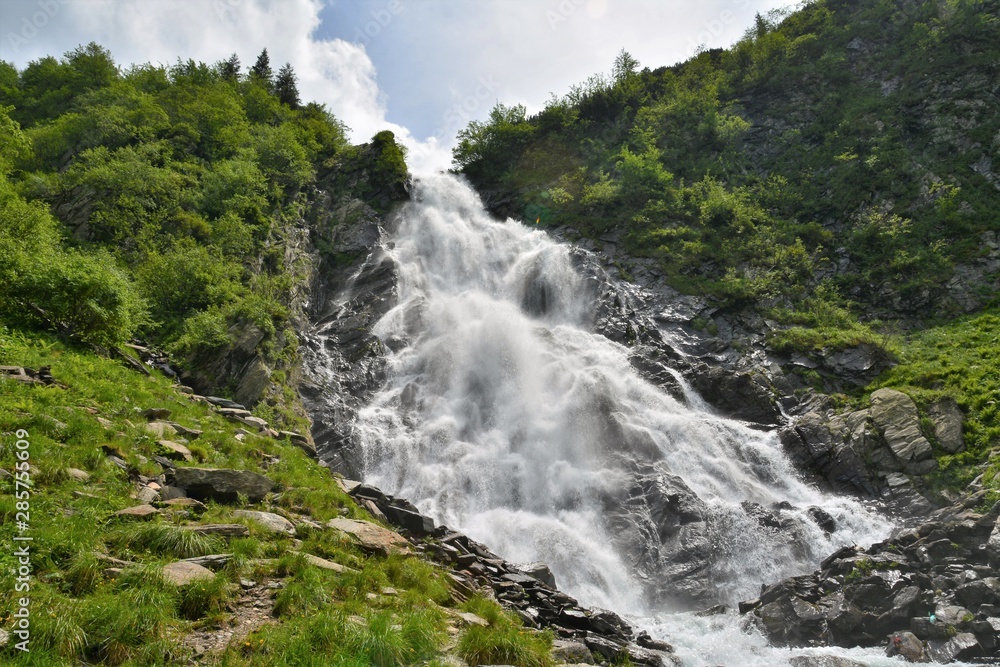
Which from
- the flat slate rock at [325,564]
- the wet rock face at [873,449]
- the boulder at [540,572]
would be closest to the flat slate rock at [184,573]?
the flat slate rock at [325,564]

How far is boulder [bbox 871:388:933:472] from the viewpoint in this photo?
61.2 feet

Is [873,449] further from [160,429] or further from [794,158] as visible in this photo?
[794,158]

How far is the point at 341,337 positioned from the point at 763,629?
20385mm

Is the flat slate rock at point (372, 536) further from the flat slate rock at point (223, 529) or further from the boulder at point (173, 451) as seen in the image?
the boulder at point (173, 451)

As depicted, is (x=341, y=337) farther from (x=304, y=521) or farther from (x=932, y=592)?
(x=932, y=592)

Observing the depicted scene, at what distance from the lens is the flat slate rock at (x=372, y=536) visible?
8.73 meters

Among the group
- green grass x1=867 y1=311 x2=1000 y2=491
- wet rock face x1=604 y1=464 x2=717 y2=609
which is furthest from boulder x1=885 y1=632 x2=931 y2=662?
green grass x1=867 y1=311 x2=1000 y2=491

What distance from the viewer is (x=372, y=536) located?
29.7ft

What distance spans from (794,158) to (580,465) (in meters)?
30.8

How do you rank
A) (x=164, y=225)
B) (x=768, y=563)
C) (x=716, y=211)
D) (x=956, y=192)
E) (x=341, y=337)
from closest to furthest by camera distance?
1. (x=768, y=563)
2. (x=164, y=225)
3. (x=341, y=337)
4. (x=956, y=192)
5. (x=716, y=211)

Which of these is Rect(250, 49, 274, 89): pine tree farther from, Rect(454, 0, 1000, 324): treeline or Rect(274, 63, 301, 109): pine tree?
Rect(454, 0, 1000, 324): treeline

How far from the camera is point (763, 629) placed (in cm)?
1314

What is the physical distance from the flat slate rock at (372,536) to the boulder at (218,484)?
1391 millimetres

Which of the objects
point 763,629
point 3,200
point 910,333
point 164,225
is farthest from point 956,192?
point 3,200
